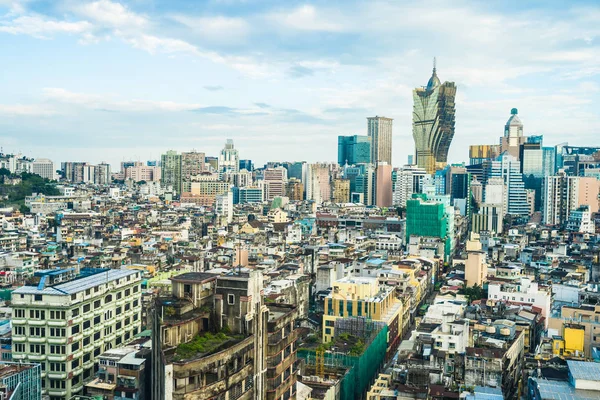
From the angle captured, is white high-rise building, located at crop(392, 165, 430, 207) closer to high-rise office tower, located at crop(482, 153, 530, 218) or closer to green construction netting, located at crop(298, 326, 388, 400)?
high-rise office tower, located at crop(482, 153, 530, 218)

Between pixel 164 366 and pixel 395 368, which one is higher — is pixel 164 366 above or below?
above

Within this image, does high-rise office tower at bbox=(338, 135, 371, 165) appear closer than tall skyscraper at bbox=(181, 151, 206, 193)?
No

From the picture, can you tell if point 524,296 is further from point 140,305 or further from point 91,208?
point 91,208

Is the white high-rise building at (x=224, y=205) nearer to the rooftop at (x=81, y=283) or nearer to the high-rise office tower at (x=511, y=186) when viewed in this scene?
the high-rise office tower at (x=511, y=186)

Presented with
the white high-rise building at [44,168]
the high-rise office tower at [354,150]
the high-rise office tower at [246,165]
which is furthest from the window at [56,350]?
the high-rise office tower at [246,165]

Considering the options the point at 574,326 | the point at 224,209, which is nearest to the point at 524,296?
the point at 574,326

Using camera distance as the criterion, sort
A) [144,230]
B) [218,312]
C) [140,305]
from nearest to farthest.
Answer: [218,312]
[140,305]
[144,230]

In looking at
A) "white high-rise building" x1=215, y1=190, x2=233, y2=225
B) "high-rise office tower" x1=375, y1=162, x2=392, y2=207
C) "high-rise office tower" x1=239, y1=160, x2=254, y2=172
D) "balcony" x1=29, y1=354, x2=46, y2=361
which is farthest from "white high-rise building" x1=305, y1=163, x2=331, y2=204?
"balcony" x1=29, y1=354, x2=46, y2=361
